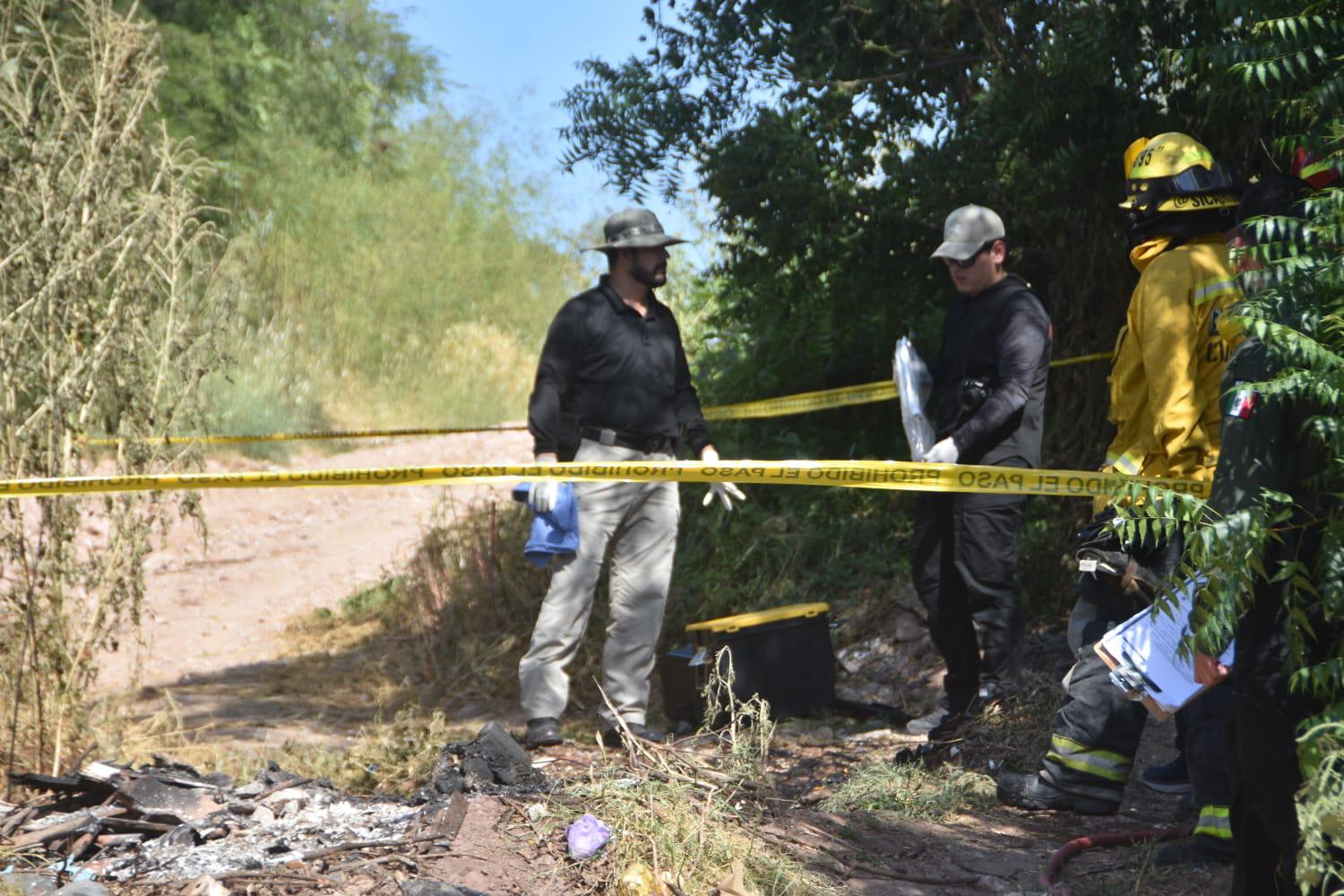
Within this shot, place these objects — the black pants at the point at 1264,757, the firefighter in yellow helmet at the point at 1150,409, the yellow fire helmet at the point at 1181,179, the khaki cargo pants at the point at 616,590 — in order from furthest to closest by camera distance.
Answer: the khaki cargo pants at the point at 616,590, the yellow fire helmet at the point at 1181,179, the firefighter in yellow helmet at the point at 1150,409, the black pants at the point at 1264,757

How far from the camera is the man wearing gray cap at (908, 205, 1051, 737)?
191 inches

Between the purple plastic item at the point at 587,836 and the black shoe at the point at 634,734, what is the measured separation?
1407mm

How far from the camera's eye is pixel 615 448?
214 inches

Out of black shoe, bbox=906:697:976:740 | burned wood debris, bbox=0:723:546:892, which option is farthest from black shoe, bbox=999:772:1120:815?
burned wood debris, bbox=0:723:546:892

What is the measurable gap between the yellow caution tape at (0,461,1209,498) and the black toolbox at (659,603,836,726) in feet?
4.00

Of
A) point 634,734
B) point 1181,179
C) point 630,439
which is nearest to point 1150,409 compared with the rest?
point 1181,179

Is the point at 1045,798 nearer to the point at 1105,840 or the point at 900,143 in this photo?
the point at 1105,840

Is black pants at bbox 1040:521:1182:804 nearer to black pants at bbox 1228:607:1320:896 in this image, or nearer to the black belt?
black pants at bbox 1228:607:1320:896

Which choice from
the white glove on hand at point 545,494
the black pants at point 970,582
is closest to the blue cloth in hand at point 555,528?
the white glove on hand at point 545,494

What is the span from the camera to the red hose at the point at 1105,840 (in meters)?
3.64

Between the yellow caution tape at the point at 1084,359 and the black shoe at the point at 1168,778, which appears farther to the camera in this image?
the yellow caution tape at the point at 1084,359

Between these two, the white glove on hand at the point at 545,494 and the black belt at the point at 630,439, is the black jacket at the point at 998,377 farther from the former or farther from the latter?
the white glove on hand at the point at 545,494

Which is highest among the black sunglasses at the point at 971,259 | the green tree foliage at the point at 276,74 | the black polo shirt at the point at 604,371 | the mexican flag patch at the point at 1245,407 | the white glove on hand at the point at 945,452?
the green tree foliage at the point at 276,74

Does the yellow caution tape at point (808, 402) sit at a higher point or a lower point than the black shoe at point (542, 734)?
higher
